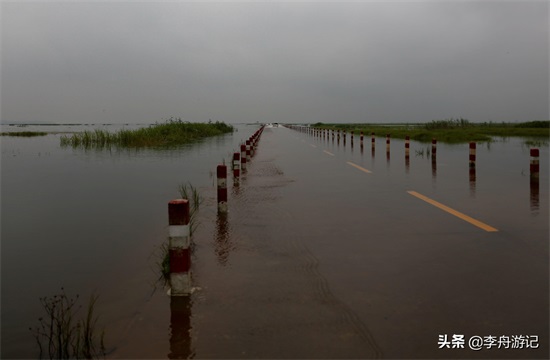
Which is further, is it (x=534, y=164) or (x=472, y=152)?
(x=472, y=152)

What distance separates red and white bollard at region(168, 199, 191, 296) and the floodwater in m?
0.16

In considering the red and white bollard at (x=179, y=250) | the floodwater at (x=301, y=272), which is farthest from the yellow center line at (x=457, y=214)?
the red and white bollard at (x=179, y=250)

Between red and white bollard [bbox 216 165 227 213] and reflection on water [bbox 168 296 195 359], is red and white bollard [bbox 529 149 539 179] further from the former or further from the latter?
reflection on water [bbox 168 296 195 359]

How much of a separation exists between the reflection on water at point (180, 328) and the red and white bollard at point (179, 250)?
120mm

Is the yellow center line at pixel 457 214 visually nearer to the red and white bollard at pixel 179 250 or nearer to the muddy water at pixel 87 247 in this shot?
the red and white bollard at pixel 179 250

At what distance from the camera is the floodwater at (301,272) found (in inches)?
155

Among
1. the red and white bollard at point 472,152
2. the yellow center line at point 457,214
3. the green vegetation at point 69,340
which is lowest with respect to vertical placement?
the green vegetation at point 69,340

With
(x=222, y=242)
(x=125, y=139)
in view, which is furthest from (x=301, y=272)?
(x=125, y=139)

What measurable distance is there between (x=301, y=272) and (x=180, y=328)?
67.9 inches

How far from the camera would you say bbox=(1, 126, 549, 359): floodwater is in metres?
3.93

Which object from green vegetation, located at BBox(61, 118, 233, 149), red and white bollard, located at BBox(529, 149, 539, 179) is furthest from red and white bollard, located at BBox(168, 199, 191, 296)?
green vegetation, located at BBox(61, 118, 233, 149)

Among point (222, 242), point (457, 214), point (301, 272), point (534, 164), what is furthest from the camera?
point (534, 164)

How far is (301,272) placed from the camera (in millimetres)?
5473

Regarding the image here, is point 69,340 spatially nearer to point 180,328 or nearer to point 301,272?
point 180,328
